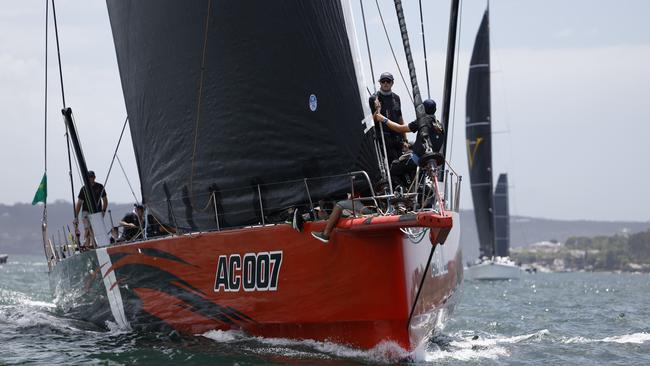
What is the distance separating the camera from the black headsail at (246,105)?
10680mm

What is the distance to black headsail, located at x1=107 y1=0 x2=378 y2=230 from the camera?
35.0 feet

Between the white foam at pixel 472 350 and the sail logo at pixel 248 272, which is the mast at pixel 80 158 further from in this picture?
the white foam at pixel 472 350

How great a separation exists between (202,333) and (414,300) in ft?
9.15

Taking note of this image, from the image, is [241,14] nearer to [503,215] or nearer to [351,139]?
[351,139]

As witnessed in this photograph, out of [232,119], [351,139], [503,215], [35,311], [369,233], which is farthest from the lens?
[503,215]

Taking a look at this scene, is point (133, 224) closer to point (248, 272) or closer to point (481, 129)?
point (248, 272)

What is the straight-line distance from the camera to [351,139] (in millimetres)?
10633

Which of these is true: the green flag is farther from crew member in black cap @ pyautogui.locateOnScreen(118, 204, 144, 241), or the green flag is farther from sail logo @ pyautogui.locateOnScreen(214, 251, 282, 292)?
sail logo @ pyautogui.locateOnScreen(214, 251, 282, 292)

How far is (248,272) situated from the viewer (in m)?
10.8

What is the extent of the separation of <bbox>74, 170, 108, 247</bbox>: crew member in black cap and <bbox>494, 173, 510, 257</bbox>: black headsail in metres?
37.7

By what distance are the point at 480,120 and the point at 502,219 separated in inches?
462

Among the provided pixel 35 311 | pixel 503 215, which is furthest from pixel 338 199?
pixel 503 215

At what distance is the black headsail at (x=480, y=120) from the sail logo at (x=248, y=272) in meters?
31.4

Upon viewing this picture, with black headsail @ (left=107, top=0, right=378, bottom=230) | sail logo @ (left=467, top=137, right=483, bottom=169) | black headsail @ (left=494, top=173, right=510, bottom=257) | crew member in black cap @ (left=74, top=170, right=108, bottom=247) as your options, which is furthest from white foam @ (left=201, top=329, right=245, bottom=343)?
black headsail @ (left=494, top=173, right=510, bottom=257)
